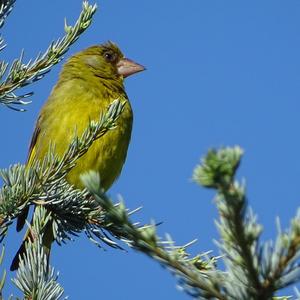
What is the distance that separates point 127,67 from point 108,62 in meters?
0.19

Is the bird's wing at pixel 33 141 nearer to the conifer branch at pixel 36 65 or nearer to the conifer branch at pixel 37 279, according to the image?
the conifer branch at pixel 36 65

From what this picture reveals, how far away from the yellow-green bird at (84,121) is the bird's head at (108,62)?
26mm

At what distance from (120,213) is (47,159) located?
1133 mm

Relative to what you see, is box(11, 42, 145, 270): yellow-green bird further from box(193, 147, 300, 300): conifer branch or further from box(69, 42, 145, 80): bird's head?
box(193, 147, 300, 300): conifer branch

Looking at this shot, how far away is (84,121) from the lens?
13.4ft

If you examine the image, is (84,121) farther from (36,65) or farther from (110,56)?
(36,65)

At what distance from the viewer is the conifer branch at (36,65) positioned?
215cm

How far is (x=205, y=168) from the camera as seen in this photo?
785mm

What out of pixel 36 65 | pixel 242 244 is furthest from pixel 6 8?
pixel 242 244

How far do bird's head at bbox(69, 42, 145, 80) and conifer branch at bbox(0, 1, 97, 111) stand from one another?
8.31ft

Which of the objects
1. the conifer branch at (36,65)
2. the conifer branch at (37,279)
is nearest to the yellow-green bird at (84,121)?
the conifer branch at (36,65)

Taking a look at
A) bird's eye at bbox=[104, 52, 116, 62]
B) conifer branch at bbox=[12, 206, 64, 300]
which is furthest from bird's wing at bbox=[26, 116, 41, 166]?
conifer branch at bbox=[12, 206, 64, 300]

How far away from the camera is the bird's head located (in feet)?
16.2

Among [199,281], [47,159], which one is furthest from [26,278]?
[199,281]
